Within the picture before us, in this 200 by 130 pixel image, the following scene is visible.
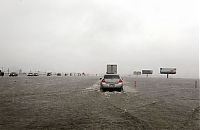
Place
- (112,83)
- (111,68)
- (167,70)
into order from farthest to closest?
(167,70) < (111,68) < (112,83)

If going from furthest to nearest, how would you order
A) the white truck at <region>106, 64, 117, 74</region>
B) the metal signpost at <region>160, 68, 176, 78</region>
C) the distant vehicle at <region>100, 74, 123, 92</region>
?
the metal signpost at <region>160, 68, 176, 78</region> → the white truck at <region>106, 64, 117, 74</region> → the distant vehicle at <region>100, 74, 123, 92</region>

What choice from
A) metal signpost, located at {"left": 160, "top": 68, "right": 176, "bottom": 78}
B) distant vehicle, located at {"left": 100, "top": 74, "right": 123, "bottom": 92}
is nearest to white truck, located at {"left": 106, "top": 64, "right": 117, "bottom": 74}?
distant vehicle, located at {"left": 100, "top": 74, "right": 123, "bottom": 92}

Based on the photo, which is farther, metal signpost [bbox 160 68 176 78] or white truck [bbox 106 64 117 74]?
metal signpost [bbox 160 68 176 78]

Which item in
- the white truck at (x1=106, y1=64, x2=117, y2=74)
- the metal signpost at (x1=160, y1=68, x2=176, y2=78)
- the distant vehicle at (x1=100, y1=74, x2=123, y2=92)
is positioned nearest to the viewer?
the distant vehicle at (x1=100, y1=74, x2=123, y2=92)

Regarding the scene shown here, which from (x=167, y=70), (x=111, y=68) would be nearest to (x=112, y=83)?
(x=111, y=68)

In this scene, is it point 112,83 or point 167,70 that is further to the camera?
point 167,70

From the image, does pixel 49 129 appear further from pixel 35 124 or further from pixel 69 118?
pixel 69 118

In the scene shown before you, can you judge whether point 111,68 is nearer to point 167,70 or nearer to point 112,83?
point 112,83

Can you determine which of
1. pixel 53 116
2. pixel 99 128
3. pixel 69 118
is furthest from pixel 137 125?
pixel 53 116

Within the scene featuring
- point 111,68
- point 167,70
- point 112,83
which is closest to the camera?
point 112,83

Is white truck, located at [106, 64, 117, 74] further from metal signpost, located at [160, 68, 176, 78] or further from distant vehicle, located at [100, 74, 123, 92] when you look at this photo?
metal signpost, located at [160, 68, 176, 78]

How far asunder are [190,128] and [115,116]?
10.2 ft

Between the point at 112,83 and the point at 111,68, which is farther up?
the point at 111,68

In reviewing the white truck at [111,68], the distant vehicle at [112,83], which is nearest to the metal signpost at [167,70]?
the white truck at [111,68]
